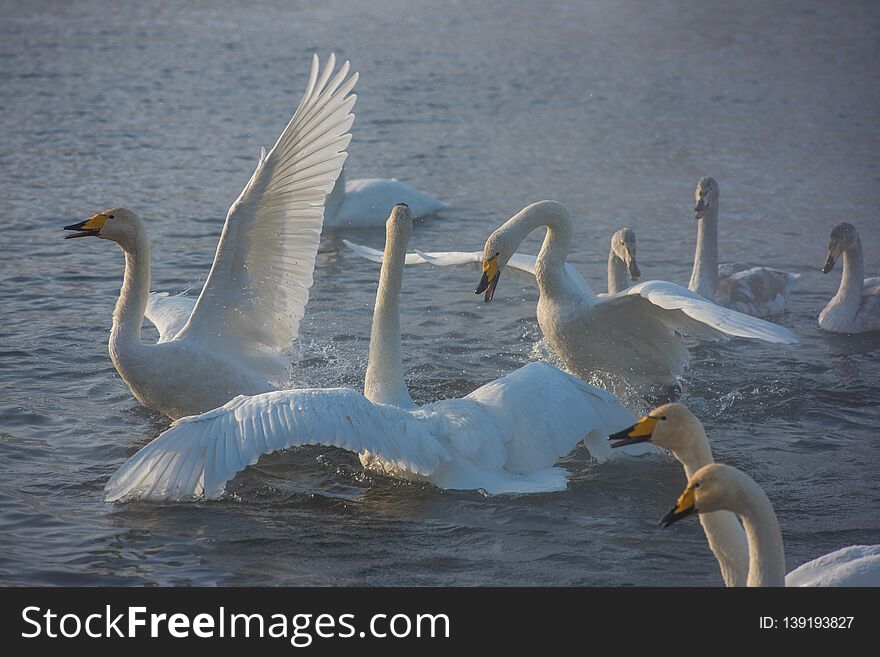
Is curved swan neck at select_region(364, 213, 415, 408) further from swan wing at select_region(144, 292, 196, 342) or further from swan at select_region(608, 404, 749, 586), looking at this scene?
swan at select_region(608, 404, 749, 586)

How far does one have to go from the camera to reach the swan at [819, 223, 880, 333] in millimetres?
10336

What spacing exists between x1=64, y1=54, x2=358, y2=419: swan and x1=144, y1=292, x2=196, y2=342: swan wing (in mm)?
526

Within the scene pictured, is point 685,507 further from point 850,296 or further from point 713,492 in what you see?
point 850,296

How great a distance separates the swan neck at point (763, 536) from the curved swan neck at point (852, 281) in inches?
241

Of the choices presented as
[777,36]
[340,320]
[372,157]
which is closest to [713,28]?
[777,36]

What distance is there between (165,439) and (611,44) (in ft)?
64.3

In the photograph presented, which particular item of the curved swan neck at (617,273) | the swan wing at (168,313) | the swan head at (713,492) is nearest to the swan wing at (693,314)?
the swan head at (713,492)

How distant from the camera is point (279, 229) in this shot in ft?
25.1

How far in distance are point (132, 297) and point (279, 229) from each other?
996mm

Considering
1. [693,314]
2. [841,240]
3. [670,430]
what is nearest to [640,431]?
[670,430]

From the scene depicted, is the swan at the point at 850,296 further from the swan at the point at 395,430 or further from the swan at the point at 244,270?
the swan at the point at 244,270

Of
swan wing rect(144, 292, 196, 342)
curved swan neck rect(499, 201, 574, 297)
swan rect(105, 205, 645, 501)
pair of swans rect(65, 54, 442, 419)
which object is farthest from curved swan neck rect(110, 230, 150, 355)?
curved swan neck rect(499, 201, 574, 297)

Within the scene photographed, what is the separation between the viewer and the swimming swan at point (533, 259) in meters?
8.90

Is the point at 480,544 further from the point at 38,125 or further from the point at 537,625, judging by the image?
the point at 38,125
